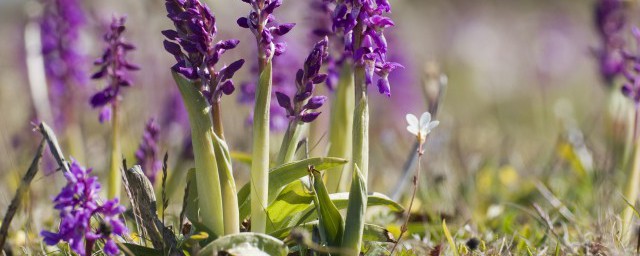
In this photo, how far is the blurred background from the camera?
451cm

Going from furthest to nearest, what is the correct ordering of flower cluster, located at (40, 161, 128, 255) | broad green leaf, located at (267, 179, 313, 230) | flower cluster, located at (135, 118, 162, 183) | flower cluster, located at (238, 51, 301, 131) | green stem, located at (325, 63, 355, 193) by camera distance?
flower cluster, located at (238, 51, 301, 131), flower cluster, located at (135, 118, 162, 183), green stem, located at (325, 63, 355, 193), broad green leaf, located at (267, 179, 313, 230), flower cluster, located at (40, 161, 128, 255)

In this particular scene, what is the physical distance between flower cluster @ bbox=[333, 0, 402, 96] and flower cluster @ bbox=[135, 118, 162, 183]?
1.18 meters

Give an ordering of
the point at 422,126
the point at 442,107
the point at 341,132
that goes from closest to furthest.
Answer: the point at 422,126, the point at 341,132, the point at 442,107

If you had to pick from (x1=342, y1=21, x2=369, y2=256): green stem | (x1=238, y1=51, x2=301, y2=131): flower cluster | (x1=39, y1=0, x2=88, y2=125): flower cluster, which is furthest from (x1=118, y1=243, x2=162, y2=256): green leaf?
(x1=39, y1=0, x2=88, y2=125): flower cluster

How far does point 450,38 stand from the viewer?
17.5 metres

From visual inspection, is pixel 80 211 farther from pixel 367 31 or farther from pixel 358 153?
pixel 367 31

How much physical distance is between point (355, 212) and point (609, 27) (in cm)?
301

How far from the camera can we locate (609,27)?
15.5ft

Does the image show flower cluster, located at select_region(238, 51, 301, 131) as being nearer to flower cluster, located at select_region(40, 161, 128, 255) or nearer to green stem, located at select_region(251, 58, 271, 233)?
green stem, located at select_region(251, 58, 271, 233)

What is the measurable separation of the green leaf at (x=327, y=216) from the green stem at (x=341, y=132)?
328 mm

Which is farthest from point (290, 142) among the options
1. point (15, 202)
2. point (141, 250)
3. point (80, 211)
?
point (15, 202)

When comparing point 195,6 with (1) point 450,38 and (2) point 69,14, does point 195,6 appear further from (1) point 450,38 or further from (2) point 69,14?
(1) point 450,38

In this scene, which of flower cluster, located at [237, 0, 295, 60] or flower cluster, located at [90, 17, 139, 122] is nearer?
flower cluster, located at [237, 0, 295, 60]

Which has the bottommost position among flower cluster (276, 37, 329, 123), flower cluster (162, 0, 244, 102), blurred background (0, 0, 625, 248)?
blurred background (0, 0, 625, 248)
